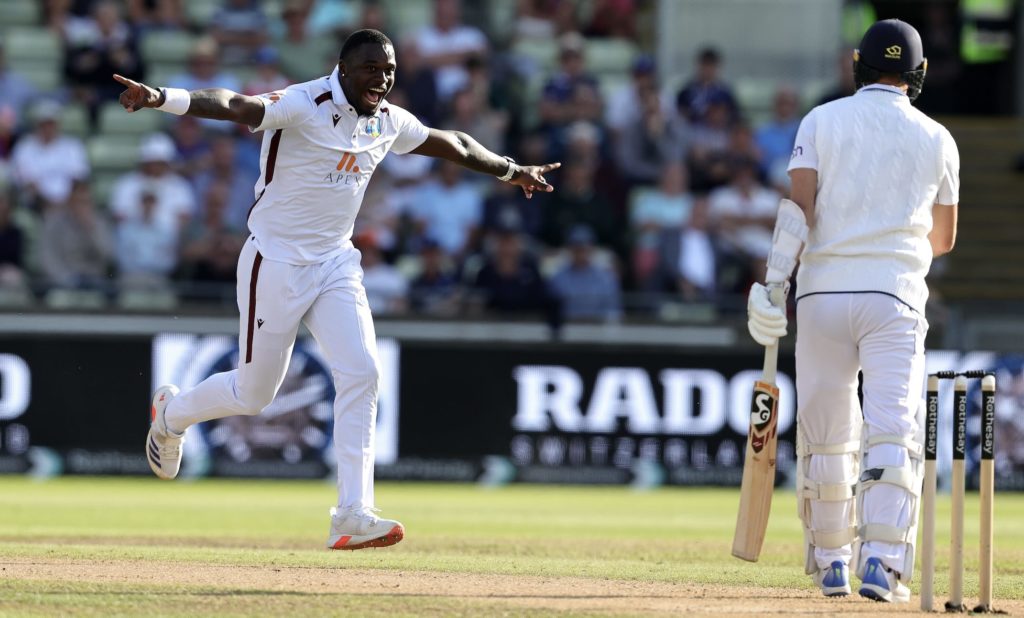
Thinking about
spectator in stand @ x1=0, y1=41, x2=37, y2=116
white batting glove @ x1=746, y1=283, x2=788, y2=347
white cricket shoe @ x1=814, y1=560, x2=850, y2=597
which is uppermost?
spectator in stand @ x1=0, y1=41, x2=37, y2=116

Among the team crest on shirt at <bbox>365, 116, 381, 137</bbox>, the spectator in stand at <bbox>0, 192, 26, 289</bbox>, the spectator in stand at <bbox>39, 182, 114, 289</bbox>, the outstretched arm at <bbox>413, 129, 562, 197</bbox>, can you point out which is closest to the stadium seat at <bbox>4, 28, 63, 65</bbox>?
the spectator in stand at <bbox>0, 192, 26, 289</bbox>

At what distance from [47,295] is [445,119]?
15.4 ft

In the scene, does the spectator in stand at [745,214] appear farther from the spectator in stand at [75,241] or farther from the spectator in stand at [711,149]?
the spectator in stand at [75,241]

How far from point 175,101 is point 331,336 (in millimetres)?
1352

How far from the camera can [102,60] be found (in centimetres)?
1823

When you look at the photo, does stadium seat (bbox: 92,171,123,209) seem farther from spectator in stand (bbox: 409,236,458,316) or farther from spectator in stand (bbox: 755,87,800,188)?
spectator in stand (bbox: 755,87,800,188)

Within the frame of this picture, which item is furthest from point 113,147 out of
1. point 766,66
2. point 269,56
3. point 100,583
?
point 100,583

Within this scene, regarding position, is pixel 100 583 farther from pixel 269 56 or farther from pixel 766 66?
pixel 766 66

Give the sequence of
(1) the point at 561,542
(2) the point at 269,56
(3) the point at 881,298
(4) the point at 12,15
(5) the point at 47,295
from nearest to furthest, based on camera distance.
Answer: (3) the point at 881,298
(1) the point at 561,542
(5) the point at 47,295
(2) the point at 269,56
(4) the point at 12,15

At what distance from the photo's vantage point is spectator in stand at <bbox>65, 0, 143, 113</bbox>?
59.6 feet

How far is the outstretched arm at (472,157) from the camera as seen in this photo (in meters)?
8.38

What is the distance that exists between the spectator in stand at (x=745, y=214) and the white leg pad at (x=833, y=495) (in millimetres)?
9445

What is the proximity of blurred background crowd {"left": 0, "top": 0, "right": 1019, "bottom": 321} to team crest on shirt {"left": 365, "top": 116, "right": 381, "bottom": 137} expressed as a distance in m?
7.71

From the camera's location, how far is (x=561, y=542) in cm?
1034
